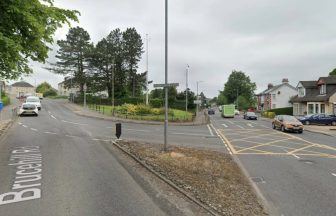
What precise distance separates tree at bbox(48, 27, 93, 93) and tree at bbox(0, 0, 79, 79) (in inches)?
2070

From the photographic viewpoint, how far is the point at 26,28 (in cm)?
1423

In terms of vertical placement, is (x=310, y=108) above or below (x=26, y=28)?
below

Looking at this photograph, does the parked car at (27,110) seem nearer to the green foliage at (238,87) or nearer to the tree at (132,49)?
the tree at (132,49)

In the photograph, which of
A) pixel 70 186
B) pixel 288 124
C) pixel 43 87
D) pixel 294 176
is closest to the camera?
pixel 70 186

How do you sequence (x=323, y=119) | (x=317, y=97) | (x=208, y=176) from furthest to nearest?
(x=317, y=97), (x=323, y=119), (x=208, y=176)

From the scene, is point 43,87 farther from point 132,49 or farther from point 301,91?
point 301,91

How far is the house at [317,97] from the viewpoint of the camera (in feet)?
157

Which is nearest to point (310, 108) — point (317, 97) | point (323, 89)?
point (317, 97)

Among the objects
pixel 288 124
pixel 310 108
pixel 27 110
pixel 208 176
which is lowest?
pixel 208 176

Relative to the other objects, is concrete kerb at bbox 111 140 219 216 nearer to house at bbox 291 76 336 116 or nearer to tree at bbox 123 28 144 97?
house at bbox 291 76 336 116

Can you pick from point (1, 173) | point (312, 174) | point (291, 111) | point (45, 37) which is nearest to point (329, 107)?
point (291, 111)

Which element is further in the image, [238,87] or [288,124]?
[238,87]

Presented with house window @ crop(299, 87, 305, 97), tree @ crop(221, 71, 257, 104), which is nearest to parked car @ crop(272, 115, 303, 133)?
house window @ crop(299, 87, 305, 97)

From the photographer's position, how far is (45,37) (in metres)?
15.0
